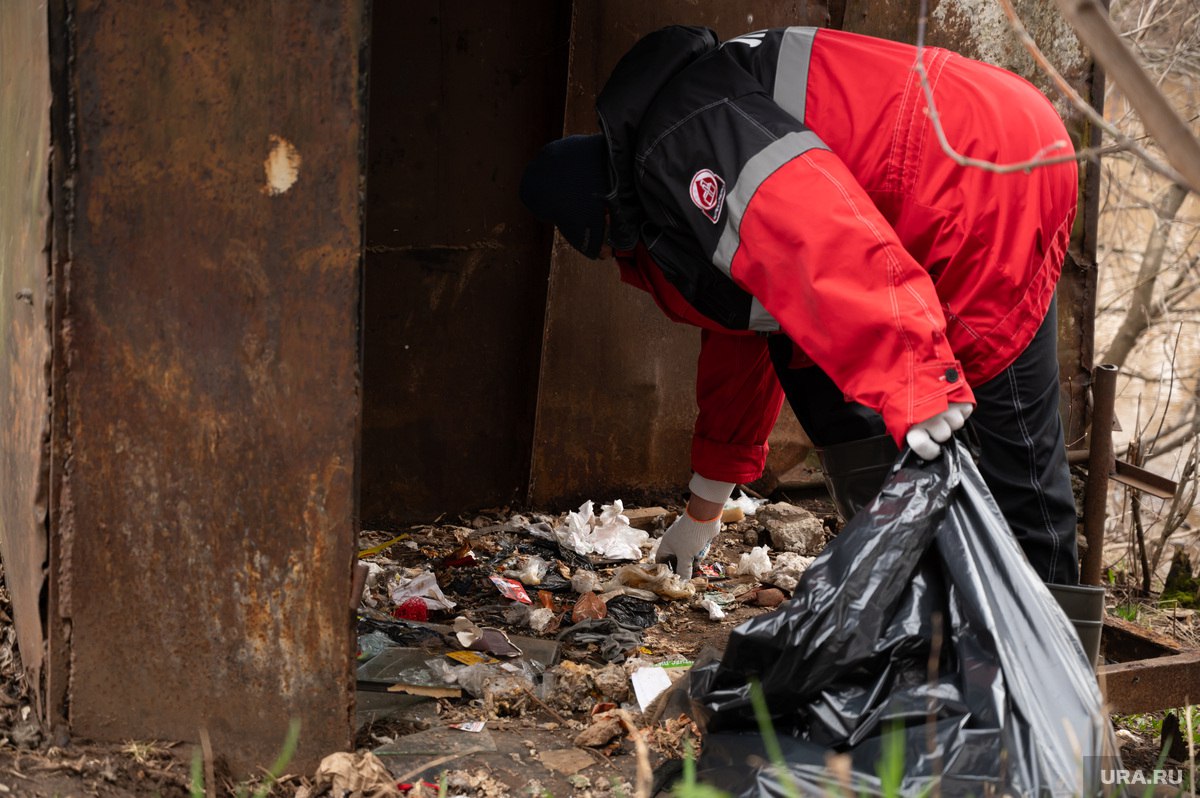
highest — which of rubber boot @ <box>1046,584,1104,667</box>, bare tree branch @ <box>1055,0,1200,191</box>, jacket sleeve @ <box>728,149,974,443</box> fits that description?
bare tree branch @ <box>1055,0,1200,191</box>

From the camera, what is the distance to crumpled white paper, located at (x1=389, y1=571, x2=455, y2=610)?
3273 mm

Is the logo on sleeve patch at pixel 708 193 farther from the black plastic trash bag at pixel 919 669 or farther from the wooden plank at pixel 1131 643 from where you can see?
the wooden plank at pixel 1131 643

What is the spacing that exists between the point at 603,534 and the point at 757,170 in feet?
6.82

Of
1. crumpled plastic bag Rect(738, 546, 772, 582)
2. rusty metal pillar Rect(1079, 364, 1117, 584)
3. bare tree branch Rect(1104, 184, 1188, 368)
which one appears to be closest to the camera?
rusty metal pillar Rect(1079, 364, 1117, 584)

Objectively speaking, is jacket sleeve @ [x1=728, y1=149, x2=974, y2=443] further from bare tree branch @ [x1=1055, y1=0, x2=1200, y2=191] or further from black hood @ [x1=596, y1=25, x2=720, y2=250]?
bare tree branch @ [x1=1055, y1=0, x2=1200, y2=191]

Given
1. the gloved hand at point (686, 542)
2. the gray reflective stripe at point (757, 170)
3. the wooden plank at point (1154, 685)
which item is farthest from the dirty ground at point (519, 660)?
the gray reflective stripe at point (757, 170)

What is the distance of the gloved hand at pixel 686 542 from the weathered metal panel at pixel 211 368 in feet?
5.33

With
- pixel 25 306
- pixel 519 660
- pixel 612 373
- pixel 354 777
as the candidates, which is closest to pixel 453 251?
pixel 612 373

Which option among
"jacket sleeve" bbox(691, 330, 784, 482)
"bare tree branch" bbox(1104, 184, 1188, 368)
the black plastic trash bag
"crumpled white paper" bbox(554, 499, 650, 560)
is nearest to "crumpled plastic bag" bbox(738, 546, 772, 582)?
"crumpled white paper" bbox(554, 499, 650, 560)

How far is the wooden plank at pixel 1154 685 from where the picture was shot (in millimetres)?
2594

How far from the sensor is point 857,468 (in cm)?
262

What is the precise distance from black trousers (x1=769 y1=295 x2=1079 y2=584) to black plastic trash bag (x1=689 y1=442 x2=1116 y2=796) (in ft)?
1.46

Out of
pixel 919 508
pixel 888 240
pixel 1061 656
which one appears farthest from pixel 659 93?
pixel 1061 656

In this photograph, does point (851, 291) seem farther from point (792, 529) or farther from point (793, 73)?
point (792, 529)
